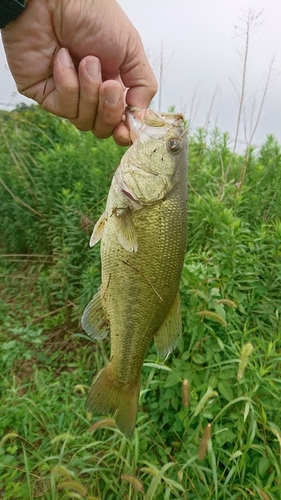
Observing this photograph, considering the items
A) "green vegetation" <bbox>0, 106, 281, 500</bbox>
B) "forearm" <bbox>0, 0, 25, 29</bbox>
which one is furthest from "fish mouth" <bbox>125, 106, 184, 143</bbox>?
"green vegetation" <bbox>0, 106, 281, 500</bbox>

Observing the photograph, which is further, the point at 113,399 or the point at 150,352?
the point at 150,352

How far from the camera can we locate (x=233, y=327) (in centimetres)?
273

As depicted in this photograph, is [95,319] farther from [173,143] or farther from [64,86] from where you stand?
[64,86]

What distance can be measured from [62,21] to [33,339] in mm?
2885

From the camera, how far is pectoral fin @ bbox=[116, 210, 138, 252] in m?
1.53

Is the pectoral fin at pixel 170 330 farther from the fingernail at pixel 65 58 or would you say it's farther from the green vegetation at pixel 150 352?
the fingernail at pixel 65 58

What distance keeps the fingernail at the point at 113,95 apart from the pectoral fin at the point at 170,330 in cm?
90

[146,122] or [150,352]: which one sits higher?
[146,122]

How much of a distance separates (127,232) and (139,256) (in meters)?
0.12

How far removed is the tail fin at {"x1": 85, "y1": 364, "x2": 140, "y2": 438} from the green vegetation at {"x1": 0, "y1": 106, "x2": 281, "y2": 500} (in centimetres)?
26

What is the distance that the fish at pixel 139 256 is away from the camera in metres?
1.59

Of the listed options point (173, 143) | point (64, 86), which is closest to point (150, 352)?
point (173, 143)

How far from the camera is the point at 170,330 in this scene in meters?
1.66

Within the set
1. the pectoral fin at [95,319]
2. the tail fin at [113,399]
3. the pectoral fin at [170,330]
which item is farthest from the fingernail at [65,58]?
the tail fin at [113,399]
